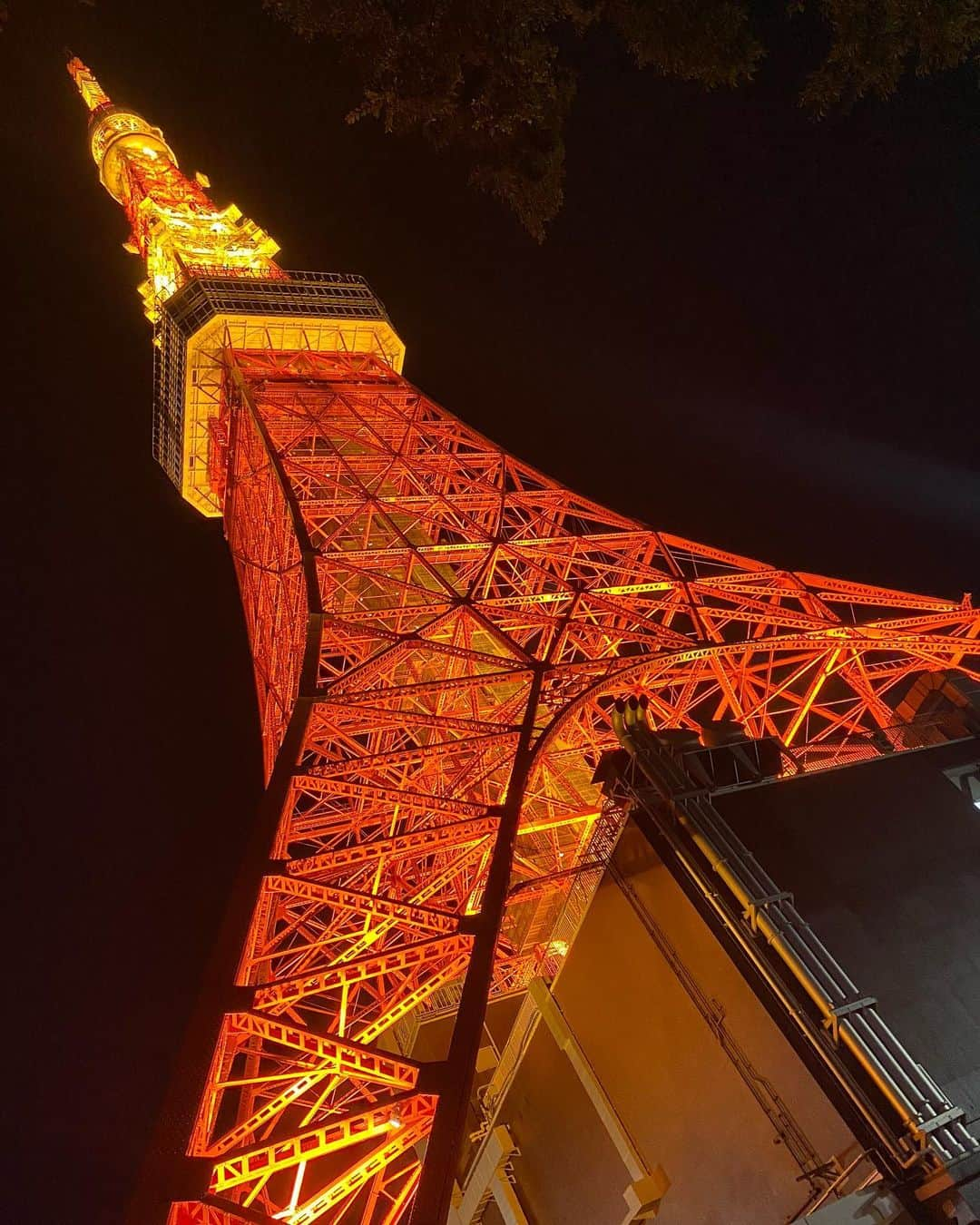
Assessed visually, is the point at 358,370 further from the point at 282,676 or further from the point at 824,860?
the point at 824,860

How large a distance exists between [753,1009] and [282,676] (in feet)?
35.5

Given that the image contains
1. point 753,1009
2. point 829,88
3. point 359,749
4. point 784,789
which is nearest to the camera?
point 829,88

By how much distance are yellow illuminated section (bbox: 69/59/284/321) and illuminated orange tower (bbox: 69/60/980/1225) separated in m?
0.14

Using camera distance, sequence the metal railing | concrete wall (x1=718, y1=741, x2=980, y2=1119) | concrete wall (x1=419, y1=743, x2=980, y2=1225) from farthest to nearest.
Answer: concrete wall (x1=718, y1=741, x2=980, y2=1119), concrete wall (x1=419, y1=743, x2=980, y2=1225), the metal railing

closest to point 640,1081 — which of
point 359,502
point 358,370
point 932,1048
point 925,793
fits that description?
point 932,1048

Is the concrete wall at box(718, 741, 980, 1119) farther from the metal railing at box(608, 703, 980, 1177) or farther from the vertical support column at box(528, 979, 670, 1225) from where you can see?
the vertical support column at box(528, 979, 670, 1225)

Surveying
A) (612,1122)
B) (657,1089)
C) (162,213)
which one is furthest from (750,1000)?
(162,213)

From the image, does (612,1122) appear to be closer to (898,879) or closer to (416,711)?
(898,879)

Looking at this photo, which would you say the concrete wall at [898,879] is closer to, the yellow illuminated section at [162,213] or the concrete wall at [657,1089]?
the concrete wall at [657,1089]

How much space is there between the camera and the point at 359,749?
13.3 meters

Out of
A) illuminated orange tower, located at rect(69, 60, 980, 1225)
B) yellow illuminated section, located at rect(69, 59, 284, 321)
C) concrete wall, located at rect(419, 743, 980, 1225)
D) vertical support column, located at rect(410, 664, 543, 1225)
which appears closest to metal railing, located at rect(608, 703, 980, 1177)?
concrete wall, located at rect(419, 743, 980, 1225)

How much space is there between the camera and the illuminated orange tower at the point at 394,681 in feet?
20.1

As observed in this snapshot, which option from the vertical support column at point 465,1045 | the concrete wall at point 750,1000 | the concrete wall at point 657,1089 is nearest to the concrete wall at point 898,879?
the concrete wall at point 750,1000

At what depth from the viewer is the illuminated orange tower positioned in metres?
6.14
